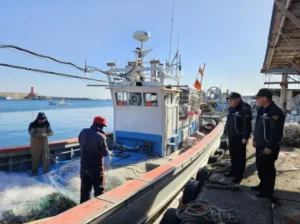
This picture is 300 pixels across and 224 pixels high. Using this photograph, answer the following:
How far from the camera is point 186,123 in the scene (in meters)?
8.22

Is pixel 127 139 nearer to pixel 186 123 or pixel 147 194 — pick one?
pixel 186 123

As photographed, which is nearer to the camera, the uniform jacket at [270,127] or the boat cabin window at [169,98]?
the uniform jacket at [270,127]

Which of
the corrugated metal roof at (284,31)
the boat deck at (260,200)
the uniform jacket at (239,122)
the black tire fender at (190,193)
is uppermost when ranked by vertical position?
the corrugated metal roof at (284,31)

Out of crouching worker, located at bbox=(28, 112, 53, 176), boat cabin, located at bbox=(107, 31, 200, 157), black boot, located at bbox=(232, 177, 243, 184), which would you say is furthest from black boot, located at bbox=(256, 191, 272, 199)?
crouching worker, located at bbox=(28, 112, 53, 176)

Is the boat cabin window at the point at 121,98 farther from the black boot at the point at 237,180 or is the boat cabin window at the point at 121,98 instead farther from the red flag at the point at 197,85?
the black boot at the point at 237,180

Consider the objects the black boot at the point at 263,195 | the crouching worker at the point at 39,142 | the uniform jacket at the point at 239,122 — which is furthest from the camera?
the crouching worker at the point at 39,142

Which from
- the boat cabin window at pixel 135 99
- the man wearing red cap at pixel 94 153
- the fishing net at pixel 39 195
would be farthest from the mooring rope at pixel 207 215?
the boat cabin window at pixel 135 99

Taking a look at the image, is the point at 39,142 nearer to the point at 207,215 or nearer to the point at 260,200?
the point at 207,215

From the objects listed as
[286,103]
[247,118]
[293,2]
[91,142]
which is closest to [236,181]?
[247,118]

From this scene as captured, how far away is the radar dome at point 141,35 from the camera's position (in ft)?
22.3

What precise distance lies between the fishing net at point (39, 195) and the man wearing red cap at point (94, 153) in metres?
0.54

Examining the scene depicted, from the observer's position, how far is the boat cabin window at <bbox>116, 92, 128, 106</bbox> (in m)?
6.69

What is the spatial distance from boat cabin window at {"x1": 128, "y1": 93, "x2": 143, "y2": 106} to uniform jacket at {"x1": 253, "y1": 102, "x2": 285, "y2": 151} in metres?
3.77

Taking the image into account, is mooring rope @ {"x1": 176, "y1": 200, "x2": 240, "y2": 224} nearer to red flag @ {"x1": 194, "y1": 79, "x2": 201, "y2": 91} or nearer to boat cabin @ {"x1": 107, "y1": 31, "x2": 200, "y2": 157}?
boat cabin @ {"x1": 107, "y1": 31, "x2": 200, "y2": 157}
